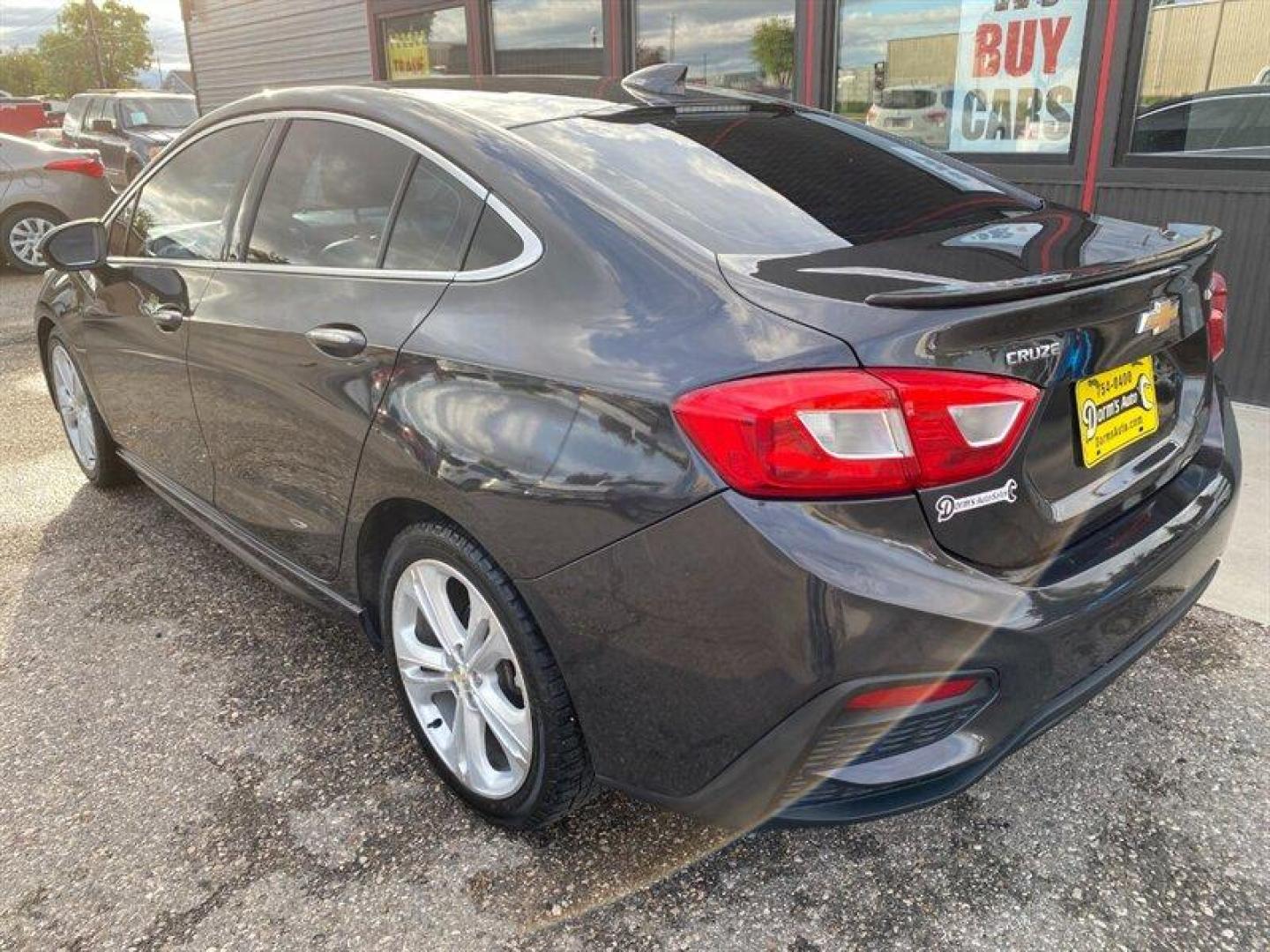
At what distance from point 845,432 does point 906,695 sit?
0.43m

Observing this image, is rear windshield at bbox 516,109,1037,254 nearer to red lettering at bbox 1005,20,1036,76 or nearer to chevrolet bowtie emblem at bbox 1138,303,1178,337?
chevrolet bowtie emblem at bbox 1138,303,1178,337

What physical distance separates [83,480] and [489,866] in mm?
3281

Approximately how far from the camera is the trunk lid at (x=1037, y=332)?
158 cm

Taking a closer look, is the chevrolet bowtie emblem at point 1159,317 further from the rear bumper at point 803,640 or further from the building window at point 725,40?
the building window at point 725,40

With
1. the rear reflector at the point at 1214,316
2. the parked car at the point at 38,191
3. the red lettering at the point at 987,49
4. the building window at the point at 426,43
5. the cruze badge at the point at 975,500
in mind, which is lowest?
the parked car at the point at 38,191

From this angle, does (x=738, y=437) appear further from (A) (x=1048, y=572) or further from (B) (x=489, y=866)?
(B) (x=489, y=866)

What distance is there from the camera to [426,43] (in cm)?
1013

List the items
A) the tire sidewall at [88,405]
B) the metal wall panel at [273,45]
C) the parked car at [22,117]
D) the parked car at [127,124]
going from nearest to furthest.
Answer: the tire sidewall at [88,405] < the metal wall panel at [273,45] < the parked car at [127,124] < the parked car at [22,117]

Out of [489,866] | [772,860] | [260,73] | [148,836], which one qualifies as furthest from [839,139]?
[260,73]

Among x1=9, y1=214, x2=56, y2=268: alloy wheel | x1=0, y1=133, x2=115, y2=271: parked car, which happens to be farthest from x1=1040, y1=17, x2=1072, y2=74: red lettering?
x1=9, y1=214, x2=56, y2=268: alloy wheel

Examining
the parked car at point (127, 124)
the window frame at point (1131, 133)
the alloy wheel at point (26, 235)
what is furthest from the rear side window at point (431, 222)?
the parked car at point (127, 124)

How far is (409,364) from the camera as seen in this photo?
6.82 feet

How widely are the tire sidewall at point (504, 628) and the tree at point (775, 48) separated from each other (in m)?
5.21

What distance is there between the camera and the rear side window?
213cm
